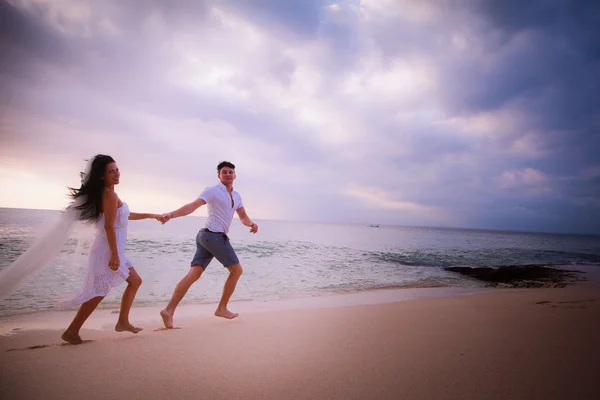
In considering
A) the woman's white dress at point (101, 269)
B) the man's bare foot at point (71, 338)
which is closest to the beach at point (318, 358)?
the man's bare foot at point (71, 338)

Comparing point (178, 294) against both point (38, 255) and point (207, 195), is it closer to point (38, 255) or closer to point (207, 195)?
point (207, 195)

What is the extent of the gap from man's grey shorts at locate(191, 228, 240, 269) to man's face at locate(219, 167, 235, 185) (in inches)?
33.6

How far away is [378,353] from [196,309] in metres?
4.00

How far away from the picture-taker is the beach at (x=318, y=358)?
2.21m

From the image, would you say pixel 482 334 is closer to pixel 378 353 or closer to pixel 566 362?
pixel 566 362

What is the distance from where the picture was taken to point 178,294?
412 cm

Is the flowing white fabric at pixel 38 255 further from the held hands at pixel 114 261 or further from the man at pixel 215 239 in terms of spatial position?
the man at pixel 215 239

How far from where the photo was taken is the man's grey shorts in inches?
167

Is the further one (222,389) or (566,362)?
(566,362)

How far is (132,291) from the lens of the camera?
3619 mm

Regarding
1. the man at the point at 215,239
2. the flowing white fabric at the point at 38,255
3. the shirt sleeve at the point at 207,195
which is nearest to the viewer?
the flowing white fabric at the point at 38,255

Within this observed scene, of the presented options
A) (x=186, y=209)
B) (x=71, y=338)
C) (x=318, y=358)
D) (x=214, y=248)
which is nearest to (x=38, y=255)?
(x=71, y=338)

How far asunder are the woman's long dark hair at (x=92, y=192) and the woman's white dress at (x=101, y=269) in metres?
0.11

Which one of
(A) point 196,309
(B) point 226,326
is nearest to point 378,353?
(B) point 226,326
